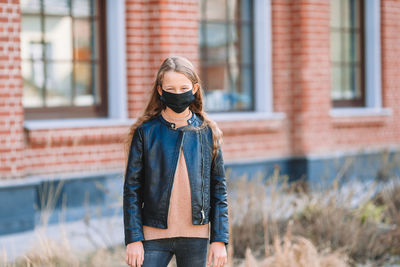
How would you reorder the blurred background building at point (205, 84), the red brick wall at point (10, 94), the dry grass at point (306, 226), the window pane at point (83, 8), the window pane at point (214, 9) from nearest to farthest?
the dry grass at point (306, 226), the red brick wall at point (10, 94), the blurred background building at point (205, 84), the window pane at point (83, 8), the window pane at point (214, 9)

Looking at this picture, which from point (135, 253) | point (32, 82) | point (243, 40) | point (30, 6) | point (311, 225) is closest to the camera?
point (135, 253)

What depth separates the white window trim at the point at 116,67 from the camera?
787cm

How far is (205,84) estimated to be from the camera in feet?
29.2

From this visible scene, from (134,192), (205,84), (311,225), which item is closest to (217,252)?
(134,192)

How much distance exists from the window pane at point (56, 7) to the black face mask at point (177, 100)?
5162 mm

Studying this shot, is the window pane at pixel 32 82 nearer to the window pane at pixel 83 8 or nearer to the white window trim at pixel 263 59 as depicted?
the window pane at pixel 83 8

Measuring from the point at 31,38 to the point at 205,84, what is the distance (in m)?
2.61

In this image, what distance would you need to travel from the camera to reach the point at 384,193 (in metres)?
6.78

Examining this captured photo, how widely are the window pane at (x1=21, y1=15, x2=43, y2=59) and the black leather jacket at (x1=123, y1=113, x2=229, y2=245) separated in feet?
16.6

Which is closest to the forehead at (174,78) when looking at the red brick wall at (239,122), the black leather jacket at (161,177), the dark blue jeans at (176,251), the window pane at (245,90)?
the black leather jacket at (161,177)

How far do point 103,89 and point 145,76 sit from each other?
0.61 meters

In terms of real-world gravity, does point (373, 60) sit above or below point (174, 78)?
above

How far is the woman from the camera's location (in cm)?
291

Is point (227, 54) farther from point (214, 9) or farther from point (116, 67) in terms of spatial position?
point (116, 67)
